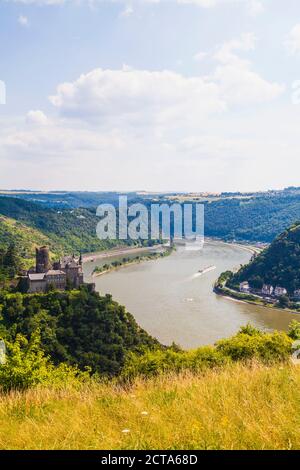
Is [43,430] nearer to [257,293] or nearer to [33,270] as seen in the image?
[33,270]

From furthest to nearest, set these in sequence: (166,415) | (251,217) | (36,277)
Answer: (251,217) → (36,277) → (166,415)

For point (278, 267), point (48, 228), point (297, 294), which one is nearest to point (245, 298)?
point (297, 294)

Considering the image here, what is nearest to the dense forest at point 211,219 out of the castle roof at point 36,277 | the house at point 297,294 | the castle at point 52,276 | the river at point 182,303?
the river at point 182,303

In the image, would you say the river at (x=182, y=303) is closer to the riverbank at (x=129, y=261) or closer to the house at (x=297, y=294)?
the riverbank at (x=129, y=261)

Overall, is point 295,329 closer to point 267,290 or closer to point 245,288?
point 245,288

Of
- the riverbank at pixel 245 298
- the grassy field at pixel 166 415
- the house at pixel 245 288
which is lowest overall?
the riverbank at pixel 245 298

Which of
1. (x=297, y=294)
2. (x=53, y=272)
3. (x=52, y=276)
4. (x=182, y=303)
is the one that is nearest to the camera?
(x=52, y=276)
